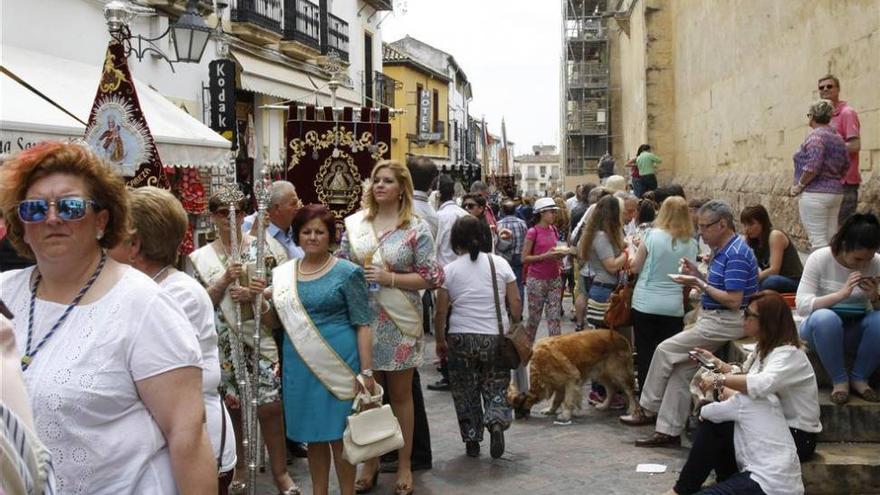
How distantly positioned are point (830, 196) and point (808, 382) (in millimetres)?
3502

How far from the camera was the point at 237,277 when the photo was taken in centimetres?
515

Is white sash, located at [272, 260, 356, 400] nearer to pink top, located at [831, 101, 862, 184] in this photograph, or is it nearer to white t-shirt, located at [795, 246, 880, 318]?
white t-shirt, located at [795, 246, 880, 318]

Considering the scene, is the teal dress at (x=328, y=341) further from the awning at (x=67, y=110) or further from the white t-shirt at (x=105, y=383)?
the awning at (x=67, y=110)

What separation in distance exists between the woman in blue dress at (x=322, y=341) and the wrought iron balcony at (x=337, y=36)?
17349 millimetres

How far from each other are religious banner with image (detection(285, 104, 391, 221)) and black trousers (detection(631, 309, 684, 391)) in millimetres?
2757

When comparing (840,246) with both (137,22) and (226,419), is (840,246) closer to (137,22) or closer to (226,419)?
(226,419)

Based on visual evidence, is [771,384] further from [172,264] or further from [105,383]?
[105,383]

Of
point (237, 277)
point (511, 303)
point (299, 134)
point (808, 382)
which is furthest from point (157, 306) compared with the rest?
point (299, 134)

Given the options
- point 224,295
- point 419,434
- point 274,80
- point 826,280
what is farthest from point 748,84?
point 224,295

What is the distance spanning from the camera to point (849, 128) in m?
8.23

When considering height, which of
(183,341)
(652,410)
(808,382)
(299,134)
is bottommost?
(652,410)

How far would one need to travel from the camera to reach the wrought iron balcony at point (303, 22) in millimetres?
19125

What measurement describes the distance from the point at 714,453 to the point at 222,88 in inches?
444

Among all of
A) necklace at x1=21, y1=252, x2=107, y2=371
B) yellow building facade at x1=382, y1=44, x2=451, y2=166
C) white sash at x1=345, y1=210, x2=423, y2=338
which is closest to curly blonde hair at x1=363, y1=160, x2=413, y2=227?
white sash at x1=345, y1=210, x2=423, y2=338
